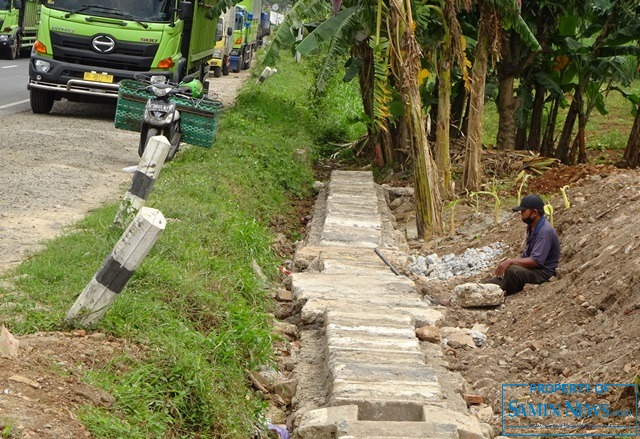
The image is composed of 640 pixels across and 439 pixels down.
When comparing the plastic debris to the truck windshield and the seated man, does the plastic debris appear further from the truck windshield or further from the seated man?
the truck windshield

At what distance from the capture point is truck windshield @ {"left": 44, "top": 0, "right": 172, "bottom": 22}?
17625mm

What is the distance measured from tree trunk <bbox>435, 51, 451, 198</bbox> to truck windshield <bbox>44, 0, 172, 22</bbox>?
21.0 ft

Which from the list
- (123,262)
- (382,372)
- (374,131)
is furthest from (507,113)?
(123,262)

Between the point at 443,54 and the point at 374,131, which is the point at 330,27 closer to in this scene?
the point at 443,54

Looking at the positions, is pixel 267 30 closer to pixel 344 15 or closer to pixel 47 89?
pixel 47 89

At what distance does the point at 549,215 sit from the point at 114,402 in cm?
698

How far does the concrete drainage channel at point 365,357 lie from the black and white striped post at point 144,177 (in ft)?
5.05

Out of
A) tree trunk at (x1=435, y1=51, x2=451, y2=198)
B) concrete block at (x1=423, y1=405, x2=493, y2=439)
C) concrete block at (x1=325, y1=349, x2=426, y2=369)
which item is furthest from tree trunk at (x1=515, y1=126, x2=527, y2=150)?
concrete block at (x1=423, y1=405, x2=493, y2=439)

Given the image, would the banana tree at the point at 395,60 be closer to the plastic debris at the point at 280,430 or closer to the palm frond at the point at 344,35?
the palm frond at the point at 344,35

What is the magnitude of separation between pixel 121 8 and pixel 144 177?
9989 millimetres

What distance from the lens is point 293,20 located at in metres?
14.7

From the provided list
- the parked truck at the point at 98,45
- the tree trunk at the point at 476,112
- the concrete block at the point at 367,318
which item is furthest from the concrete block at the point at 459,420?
the parked truck at the point at 98,45

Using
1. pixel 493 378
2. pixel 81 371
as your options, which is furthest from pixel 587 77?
pixel 81 371

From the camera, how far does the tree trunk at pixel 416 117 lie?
11.6m
